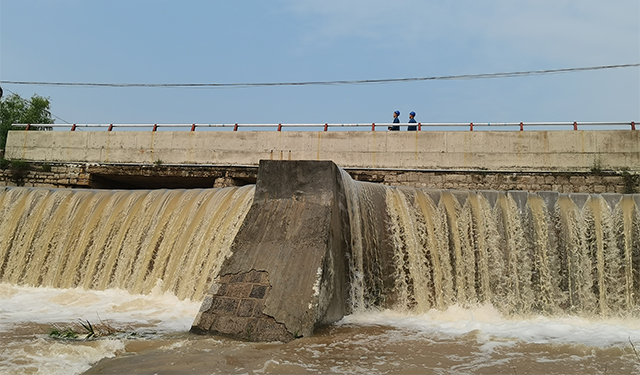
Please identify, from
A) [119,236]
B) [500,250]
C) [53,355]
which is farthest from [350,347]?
[119,236]

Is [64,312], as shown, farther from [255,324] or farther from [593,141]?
[593,141]

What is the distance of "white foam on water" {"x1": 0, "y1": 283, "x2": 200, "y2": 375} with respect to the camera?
14.0ft

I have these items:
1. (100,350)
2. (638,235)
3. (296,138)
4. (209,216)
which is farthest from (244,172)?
(100,350)

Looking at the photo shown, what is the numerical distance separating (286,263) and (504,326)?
2.78 meters

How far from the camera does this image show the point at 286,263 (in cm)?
587

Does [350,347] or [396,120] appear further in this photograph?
[396,120]

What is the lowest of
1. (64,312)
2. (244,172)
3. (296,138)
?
(64,312)

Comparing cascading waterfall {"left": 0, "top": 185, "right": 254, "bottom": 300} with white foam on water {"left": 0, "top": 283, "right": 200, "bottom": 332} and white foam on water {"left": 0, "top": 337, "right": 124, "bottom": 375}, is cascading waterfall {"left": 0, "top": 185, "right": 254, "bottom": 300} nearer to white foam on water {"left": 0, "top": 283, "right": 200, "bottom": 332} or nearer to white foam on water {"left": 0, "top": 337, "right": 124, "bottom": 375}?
white foam on water {"left": 0, "top": 283, "right": 200, "bottom": 332}

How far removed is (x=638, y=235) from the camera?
318 inches

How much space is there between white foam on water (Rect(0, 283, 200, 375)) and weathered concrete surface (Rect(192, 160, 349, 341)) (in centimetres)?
73

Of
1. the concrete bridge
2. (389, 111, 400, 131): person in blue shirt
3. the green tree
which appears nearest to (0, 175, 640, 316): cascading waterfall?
the concrete bridge

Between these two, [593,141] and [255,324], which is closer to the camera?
[255,324]

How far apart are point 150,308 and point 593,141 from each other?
11008mm

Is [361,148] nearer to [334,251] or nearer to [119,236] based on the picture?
[119,236]
